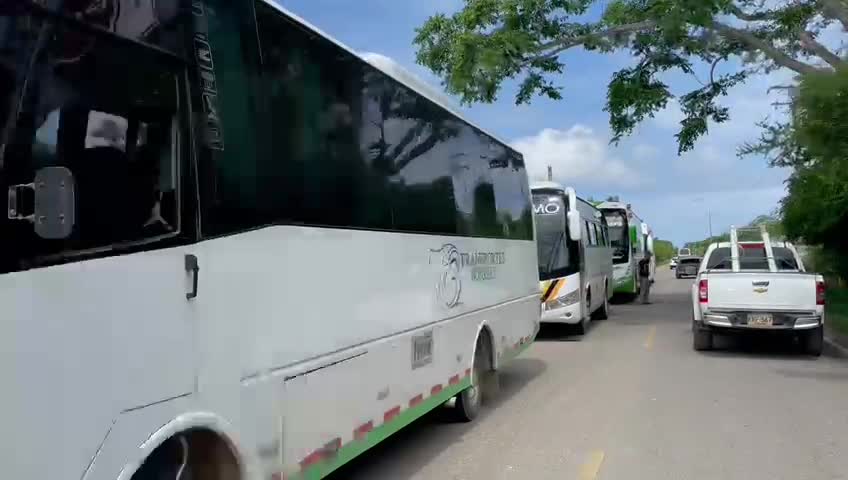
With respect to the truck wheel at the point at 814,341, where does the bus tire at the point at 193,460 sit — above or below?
above

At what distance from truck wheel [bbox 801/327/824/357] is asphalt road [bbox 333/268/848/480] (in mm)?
177

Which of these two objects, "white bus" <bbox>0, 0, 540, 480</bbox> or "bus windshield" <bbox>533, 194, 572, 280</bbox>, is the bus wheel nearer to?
"white bus" <bbox>0, 0, 540, 480</bbox>

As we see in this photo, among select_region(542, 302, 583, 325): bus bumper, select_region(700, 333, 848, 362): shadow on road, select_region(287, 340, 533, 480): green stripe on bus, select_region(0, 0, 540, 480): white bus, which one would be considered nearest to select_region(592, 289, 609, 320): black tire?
select_region(700, 333, 848, 362): shadow on road

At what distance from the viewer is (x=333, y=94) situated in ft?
17.3

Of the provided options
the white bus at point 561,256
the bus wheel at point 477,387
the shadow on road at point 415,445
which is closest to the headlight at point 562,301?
the white bus at point 561,256

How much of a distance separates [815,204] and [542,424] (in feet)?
63.0

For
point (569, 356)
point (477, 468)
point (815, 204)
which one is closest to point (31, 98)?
point (477, 468)

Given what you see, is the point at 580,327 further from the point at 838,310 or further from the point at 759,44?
the point at 838,310

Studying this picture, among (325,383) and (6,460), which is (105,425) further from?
(325,383)

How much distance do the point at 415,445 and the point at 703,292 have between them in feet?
24.0

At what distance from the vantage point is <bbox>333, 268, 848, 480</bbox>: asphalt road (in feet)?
21.7

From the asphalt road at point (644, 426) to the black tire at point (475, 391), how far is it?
0.13 metres

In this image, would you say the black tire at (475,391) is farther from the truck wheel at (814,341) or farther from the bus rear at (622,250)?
the bus rear at (622,250)

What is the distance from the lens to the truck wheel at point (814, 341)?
13070 mm
